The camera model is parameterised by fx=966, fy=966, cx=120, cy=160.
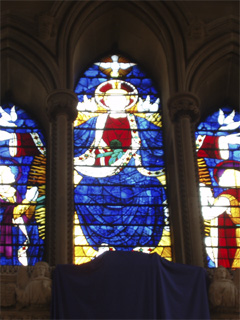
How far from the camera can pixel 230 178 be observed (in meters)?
15.4

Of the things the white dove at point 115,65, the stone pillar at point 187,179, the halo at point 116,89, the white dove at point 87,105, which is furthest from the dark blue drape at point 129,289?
the white dove at point 115,65

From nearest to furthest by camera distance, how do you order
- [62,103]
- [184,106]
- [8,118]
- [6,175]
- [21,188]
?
[62,103] → [184,106] → [21,188] → [6,175] → [8,118]

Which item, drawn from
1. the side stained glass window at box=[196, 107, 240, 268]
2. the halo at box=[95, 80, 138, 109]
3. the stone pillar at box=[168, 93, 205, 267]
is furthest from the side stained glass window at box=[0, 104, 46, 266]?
the side stained glass window at box=[196, 107, 240, 268]

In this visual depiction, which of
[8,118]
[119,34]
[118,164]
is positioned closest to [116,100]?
[119,34]

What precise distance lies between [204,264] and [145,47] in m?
4.45

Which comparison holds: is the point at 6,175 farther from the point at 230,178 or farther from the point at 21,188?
the point at 230,178

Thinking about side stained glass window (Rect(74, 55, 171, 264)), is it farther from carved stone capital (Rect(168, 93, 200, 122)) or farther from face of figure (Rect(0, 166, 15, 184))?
face of figure (Rect(0, 166, 15, 184))

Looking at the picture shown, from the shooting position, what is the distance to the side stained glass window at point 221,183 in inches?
578

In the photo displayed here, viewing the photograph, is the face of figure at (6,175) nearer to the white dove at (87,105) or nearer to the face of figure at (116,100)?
the white dove at (87,105)

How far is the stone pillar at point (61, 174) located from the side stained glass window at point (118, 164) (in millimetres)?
803

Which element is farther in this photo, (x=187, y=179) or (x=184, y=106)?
(x=184, y=106)

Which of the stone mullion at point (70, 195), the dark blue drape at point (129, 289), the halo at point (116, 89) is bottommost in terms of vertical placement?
the dark blue drape at point (129, 289)

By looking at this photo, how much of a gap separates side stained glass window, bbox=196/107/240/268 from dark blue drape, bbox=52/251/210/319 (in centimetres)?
215

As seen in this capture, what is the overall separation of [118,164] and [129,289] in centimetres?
351
